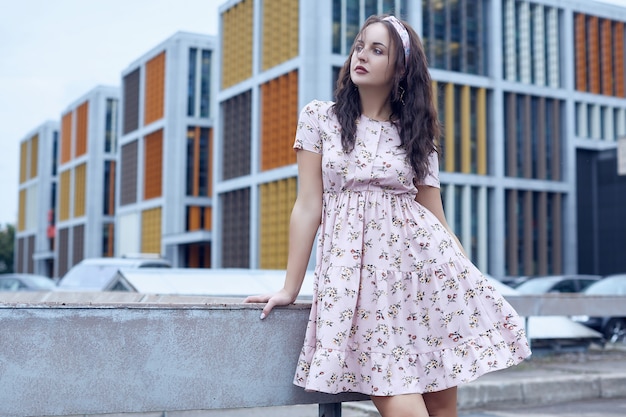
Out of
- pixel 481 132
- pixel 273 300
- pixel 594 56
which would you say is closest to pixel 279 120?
pixel 481 132

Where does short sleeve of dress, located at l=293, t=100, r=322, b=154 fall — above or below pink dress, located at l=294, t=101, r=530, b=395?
above

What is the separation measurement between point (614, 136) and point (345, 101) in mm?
49403

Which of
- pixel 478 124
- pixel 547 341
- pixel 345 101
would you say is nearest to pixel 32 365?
pixel 345 101

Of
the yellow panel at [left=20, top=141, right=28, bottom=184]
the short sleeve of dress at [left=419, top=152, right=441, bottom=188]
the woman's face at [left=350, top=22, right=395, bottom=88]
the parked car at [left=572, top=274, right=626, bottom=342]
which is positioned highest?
the yellow panel at [left=20, top=141, right=28, bottom=184]

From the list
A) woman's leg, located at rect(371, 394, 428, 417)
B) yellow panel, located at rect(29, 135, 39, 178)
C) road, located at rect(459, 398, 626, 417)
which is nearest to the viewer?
woman's leg, located at rect(371, 394, 428, 417)

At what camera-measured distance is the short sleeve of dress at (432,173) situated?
11.7ft

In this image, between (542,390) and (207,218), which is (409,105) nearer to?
(542,390)

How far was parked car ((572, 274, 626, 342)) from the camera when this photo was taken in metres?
14.8

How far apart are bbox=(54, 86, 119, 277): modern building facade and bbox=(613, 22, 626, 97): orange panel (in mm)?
40702

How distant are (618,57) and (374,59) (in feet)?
163

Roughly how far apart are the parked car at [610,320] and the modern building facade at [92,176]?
2347 inches

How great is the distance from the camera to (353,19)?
42406 millimetres

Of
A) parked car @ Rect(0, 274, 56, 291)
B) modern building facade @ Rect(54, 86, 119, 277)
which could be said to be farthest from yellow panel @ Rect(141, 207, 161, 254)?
parked car @ Rect(0, 274, 56, 291)

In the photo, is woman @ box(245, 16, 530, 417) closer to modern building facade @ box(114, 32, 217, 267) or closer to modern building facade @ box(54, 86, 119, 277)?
modern building facade @ box(114, 32, 217, 267)
